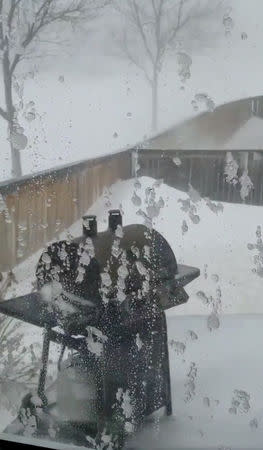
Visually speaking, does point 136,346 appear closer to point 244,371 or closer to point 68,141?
point 244,371

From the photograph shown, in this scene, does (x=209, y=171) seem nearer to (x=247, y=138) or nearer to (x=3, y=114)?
(x=247, y=138)

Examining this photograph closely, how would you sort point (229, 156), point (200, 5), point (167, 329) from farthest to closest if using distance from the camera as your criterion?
point (167, 329) → point (229, 156) → point (200, 5)

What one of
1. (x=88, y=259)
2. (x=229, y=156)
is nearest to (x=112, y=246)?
(x=88, y=259)

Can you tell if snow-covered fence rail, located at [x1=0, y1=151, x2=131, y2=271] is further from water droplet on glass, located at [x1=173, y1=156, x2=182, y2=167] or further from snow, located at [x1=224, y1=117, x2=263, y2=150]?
snow, located at [x1=224, y1=117, x2=263, y2=150]

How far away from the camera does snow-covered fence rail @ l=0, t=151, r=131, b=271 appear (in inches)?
40.7

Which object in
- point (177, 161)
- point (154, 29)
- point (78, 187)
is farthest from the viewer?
point (78, 187)

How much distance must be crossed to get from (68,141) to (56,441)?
25.8 inches

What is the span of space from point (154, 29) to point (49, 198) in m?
0.48

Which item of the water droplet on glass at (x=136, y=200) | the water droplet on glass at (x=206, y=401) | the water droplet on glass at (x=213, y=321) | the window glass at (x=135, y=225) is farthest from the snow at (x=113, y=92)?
the water droplet on glass at (x=206, y=401)

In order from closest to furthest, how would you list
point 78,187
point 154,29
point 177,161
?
1. point 154,29
2. point 177,161
3. point 78,187

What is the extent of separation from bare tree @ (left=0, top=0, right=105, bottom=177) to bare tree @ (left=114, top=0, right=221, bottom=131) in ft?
0.31

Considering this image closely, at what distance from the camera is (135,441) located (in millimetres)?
935

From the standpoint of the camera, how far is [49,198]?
1092 mm

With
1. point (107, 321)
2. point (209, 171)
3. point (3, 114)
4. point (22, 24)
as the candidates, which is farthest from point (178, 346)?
point (22, 24)
